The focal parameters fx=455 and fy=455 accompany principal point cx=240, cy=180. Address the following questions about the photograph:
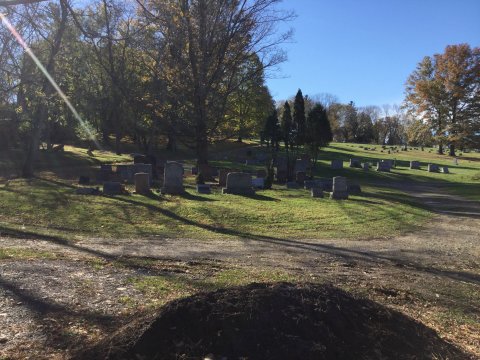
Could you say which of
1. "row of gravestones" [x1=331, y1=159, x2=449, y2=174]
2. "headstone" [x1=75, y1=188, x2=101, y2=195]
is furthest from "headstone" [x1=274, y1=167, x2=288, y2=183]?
"headstone" [x1=75, y1=188, x2=101, y2=195]

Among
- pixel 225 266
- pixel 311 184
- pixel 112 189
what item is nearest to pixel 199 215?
pixel 112 189

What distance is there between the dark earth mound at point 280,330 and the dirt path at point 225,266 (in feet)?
2.94

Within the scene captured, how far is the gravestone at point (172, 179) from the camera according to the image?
18781 millimetres

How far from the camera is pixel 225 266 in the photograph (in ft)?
26.3

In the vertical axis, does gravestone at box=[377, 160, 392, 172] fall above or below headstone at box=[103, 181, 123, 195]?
above

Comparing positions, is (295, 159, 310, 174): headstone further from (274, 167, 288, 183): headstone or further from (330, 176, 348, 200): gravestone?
(330, 176, 348, 200): gravestone

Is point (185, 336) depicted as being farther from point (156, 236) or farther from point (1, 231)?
point (1, 231)

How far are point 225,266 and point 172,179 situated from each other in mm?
11166

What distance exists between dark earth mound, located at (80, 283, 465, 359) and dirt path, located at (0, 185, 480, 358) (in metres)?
0.89

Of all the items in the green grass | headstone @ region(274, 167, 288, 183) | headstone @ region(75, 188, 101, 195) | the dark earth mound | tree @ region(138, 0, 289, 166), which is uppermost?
tree @ region(138, 0, 289, 166)

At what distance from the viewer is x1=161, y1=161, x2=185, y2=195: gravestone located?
18781 millimetres

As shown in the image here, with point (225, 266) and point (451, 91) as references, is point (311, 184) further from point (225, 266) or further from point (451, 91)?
point (451, 91)

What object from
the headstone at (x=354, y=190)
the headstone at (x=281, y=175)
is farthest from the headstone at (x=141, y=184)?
the headstone at (x=281, y=175)

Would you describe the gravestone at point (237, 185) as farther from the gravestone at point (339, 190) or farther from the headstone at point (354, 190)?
the headstone at point (354, 190)
